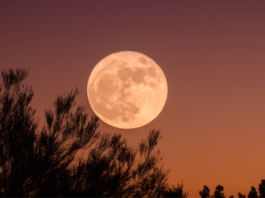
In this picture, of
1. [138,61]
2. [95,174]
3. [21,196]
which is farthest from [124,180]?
[138,61]

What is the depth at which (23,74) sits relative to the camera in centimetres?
1158

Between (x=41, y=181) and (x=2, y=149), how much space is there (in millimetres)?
2109

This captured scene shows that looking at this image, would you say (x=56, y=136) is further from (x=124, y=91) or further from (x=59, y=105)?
(x=124, y=91)

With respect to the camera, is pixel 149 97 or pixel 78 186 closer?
pixel 78 186

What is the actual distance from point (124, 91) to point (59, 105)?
5669 millimetres

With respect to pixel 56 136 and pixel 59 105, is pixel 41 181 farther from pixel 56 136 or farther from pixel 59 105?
pixel 59 105

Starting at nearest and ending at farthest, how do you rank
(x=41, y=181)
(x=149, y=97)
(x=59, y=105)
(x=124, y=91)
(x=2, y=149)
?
(x=2, y=149) < (x=41, y=181) < (x=59, y=105) < (x=124, y=91) < (x=149, y=97)

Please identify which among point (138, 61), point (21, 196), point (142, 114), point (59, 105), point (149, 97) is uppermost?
point (138, 61)

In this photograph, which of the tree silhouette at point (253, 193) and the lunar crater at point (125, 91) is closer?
the lunar crater at point (125, 91)

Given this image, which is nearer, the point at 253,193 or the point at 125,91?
the point at 125,91

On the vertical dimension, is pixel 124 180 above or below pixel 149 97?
below

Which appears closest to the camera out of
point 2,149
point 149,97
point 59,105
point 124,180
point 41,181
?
point 2,149

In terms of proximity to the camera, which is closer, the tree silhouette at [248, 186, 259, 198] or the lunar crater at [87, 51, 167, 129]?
the lunar crater at [87, 51, 167, 129]

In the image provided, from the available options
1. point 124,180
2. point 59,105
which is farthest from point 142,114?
point 59,105
